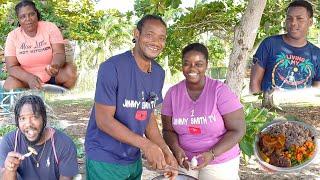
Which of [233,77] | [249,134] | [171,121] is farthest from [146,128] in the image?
[249,134]

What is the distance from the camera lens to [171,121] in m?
2.50

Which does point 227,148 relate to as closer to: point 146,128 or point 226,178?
point 226,178

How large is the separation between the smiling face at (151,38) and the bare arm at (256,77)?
0.72m

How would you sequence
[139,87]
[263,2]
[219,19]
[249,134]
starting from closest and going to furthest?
[139,87]
[263,2]
[249,134]
[219,19]

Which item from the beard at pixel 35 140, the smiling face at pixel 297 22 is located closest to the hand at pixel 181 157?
the beard at pixel 35 140

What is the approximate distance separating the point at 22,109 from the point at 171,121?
776mm

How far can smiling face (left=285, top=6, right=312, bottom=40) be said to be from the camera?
Answer: 96.1 inches

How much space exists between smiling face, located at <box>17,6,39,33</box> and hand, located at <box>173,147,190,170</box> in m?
0.96

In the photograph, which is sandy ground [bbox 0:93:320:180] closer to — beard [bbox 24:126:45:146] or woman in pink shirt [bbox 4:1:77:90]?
beard [bbox 24:126:45:146]

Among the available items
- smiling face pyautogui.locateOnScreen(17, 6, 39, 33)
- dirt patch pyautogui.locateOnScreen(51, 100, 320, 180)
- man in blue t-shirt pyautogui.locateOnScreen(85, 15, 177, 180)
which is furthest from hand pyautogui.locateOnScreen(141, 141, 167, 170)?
dirt patch pyautogui.locateOnScreen(51, 100, 320, 180)

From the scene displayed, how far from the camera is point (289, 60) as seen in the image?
254cm

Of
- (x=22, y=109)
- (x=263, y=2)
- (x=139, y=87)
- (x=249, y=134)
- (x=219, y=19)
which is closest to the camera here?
(x=139, y=87)

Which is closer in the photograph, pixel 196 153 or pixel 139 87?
pixel 139 87

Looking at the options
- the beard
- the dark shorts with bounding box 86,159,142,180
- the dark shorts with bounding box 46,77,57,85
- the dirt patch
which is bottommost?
the dirt patch
